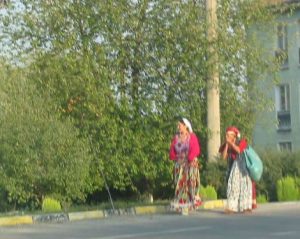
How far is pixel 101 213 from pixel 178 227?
9.36 feet

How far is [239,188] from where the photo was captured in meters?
16.5

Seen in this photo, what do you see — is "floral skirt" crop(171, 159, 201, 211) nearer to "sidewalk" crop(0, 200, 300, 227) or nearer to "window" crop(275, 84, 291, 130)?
"sidewalk" crop(0, 200, 300, 227)

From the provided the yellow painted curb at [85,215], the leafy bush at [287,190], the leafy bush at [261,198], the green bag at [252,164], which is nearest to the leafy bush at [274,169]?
the leafy bush at [261,198]

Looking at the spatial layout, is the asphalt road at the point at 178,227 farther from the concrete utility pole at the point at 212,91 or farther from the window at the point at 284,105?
the window at the point at 284,105

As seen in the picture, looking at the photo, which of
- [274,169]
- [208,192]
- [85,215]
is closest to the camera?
[85,215]

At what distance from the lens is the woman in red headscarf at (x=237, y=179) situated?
645 inches

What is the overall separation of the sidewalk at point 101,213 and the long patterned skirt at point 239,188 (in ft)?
2.54

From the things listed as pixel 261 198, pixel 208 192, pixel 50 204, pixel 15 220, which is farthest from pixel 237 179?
pixel 50 204

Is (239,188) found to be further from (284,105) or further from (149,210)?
(284,105)

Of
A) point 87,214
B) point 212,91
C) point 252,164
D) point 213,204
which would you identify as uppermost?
point 212,91

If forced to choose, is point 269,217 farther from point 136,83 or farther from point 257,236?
point 136,83

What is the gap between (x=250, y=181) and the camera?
1652 cm

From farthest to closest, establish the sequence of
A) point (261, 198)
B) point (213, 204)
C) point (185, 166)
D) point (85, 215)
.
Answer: point (261, 198), point (213, 204), point (85, 215), point (185, 166)

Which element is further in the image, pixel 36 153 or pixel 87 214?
pixel 36 153
